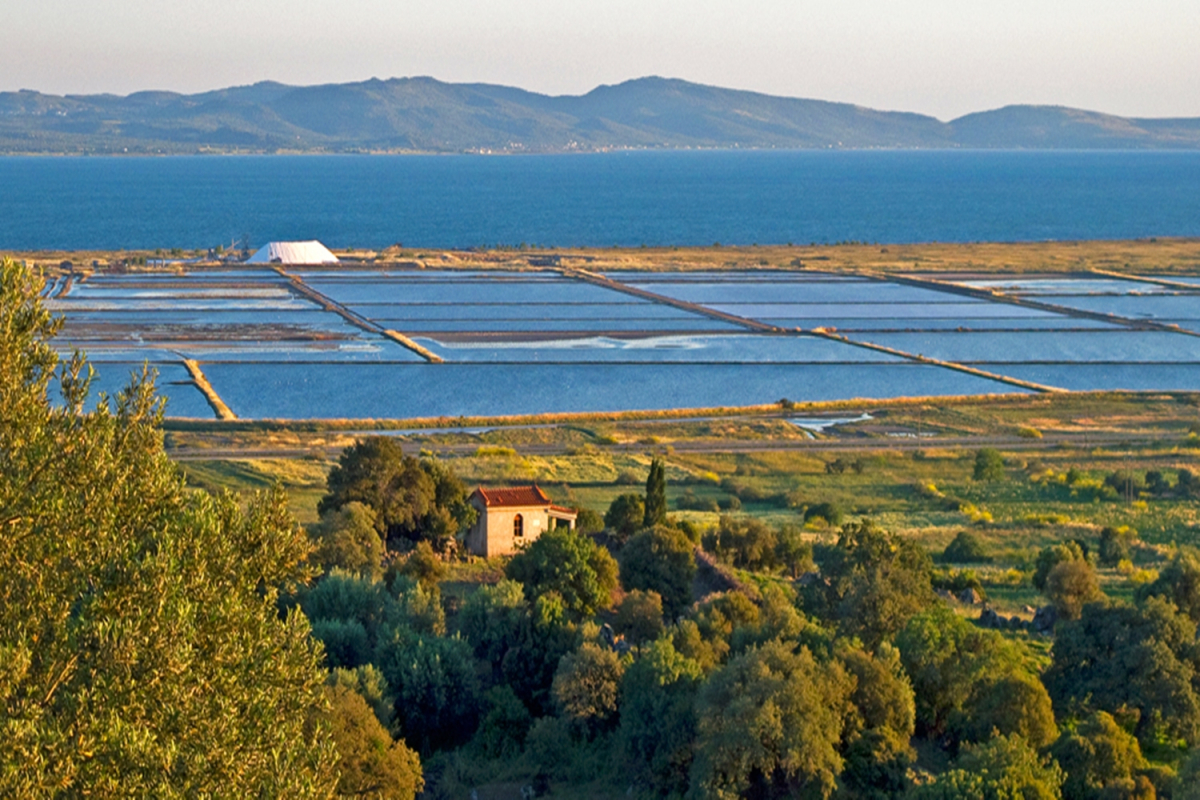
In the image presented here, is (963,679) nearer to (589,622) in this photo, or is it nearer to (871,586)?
(871,586)

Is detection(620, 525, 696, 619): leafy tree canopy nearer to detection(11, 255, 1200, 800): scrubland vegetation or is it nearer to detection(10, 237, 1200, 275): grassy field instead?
detection(11, 255, 1200, 800): scrubland vegetation

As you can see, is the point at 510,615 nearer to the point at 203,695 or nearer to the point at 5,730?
the point at 203,695

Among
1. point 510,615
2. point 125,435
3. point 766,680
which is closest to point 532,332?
point 510,615

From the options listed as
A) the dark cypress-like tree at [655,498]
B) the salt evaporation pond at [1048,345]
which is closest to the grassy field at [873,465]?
the dark cypress-like tree at [655,498]

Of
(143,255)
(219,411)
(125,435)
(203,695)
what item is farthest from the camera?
(143,255)

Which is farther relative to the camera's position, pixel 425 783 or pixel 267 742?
pixel 425 783

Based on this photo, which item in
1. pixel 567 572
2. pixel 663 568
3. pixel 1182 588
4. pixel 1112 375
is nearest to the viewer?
pixel 567 572

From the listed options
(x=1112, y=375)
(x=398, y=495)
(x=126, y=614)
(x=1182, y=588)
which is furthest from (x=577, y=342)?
(x=126, y=614)

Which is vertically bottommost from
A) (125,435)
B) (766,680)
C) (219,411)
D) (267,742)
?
(219,411)
